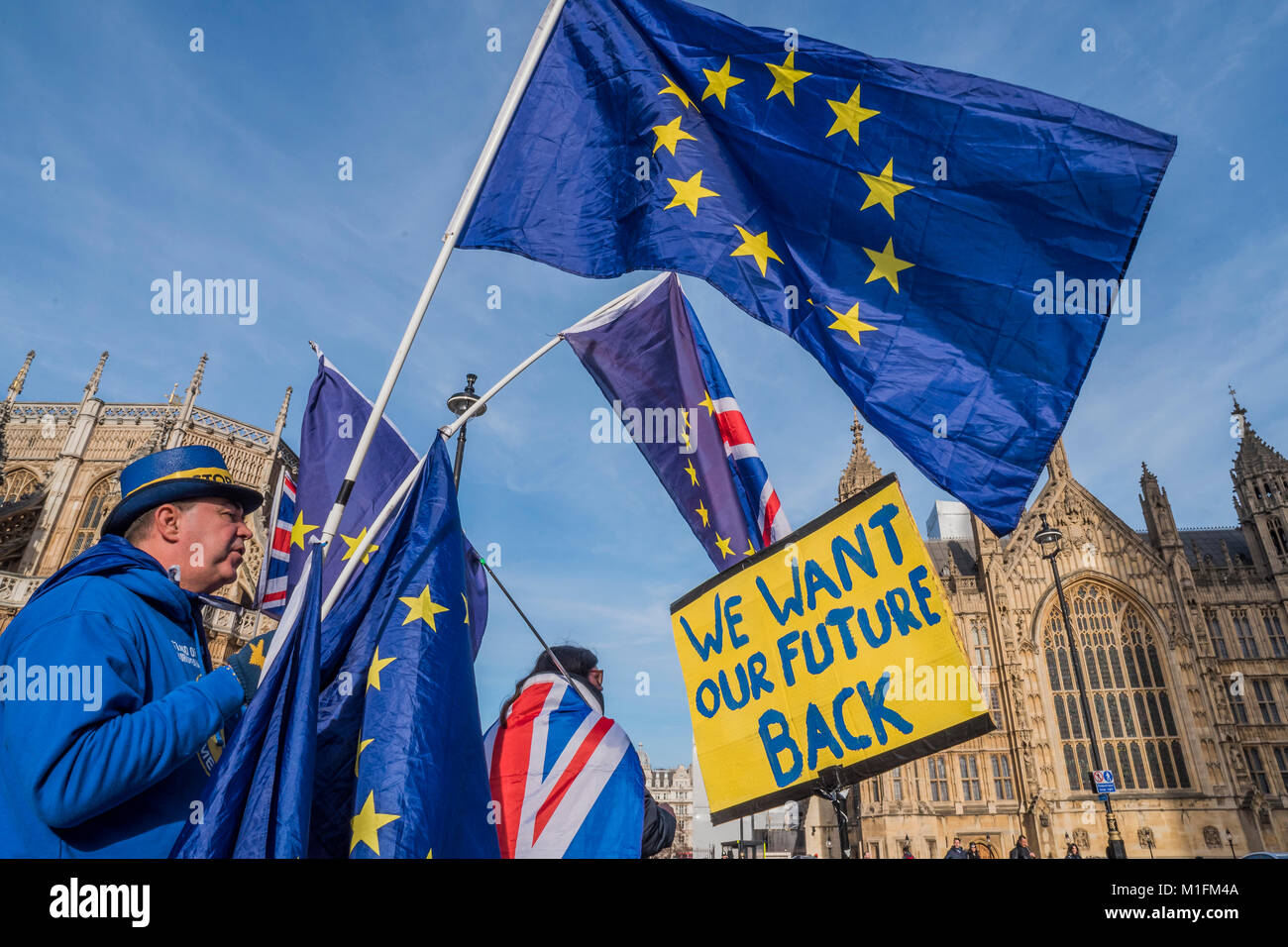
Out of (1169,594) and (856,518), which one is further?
(1169,594)

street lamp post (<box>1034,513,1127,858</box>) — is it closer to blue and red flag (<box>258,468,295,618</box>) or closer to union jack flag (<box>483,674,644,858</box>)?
union jack flag (<box>483,674,644,858</box>)

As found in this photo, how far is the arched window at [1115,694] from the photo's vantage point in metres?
34.7

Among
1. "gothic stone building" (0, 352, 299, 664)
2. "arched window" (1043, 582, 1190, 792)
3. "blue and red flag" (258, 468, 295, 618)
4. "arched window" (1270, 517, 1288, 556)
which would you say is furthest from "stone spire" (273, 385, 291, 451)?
"arched window" (1270, 517, 1288, 556)

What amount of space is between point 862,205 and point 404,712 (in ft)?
13.2

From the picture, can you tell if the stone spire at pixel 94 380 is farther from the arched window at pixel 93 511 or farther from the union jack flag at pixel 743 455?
the union jack flag at pixel 743 455

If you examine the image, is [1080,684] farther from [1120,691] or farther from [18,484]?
[18,484]

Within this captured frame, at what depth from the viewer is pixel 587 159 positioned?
4.83m

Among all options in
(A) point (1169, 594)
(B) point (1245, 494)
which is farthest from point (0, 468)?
(B) point (1245, 494)

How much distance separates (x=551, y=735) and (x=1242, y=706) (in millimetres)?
46129

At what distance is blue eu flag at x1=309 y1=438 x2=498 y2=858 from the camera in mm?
2947

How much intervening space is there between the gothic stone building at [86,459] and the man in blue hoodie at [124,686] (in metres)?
22.3

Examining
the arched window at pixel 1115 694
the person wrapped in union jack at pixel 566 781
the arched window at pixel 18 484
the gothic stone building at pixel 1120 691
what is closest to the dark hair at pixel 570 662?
the person wrapped in union jack at pixel 566 781
